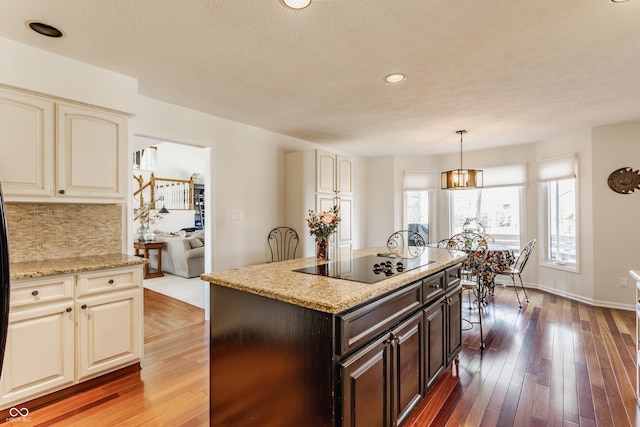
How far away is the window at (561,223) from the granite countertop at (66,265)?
5.55 meters

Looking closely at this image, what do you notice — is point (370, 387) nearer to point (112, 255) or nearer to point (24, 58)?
point (112, 255)

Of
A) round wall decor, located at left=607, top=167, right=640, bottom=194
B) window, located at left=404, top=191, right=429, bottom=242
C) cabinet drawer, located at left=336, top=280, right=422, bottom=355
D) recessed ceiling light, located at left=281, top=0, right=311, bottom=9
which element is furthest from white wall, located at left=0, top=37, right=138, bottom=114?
round wall decor, located at left=607, top=167, right=640, bottom=194

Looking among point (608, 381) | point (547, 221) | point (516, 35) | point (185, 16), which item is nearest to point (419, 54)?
point (516, 35)

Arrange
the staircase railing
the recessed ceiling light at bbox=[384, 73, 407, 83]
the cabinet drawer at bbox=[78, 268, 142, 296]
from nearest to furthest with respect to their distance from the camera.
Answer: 1. the cabinet drawer at bbox=[78, 268, 142, 296]
2. the recessed ceiling light at bbox=[384, 73, 407, 83]
3. the staircase railing

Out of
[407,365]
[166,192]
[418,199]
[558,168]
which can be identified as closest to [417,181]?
[418,199]

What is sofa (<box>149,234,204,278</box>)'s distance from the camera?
5.61m

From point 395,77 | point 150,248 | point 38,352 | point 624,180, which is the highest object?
point 395,77

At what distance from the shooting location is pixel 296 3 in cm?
171

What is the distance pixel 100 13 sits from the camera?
180 cm

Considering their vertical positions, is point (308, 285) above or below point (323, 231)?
below

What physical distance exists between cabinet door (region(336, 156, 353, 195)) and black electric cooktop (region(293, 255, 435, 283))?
2360 millimetres

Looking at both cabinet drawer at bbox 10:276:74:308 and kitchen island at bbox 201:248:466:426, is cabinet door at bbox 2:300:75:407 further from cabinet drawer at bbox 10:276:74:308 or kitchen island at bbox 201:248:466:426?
kitchen island at bbox 201:248:466:426

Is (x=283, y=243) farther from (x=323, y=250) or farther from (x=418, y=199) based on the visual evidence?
(x=418, y=199)

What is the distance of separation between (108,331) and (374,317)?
1.98 metres
